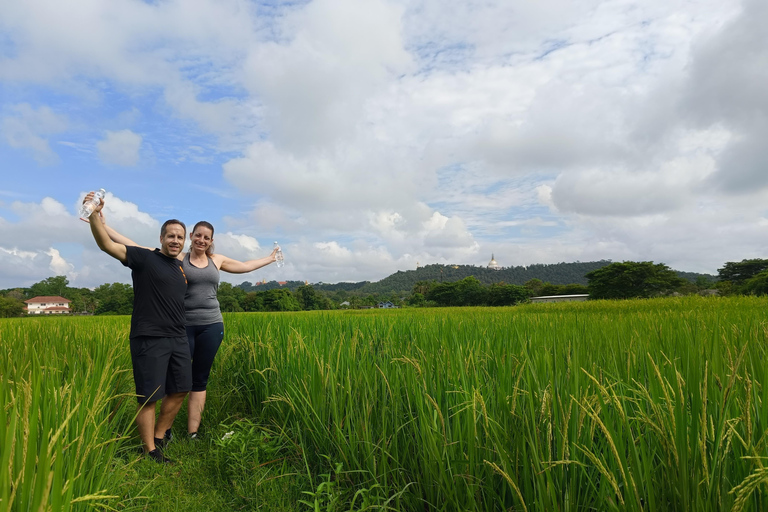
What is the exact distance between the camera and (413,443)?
2.46m

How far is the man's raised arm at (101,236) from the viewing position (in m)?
3.16

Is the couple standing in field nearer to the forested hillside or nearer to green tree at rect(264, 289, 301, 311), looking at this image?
green tree at rect(264, 289, 301, 311)

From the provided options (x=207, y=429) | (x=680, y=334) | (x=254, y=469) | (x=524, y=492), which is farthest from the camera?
(x=207, y=429)

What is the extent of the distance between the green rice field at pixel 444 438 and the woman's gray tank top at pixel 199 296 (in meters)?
0.82

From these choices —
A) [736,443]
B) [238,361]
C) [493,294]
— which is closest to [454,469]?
[736,443]

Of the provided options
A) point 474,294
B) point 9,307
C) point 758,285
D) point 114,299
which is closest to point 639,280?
point 758,285

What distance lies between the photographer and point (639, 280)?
183 ft

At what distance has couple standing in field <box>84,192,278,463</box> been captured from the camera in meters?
3.50

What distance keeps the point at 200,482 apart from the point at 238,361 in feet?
7.59

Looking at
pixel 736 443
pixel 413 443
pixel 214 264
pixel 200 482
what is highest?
pixel 214 264

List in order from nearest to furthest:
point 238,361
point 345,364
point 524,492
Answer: point 524,492, point 345,364, point 238,361

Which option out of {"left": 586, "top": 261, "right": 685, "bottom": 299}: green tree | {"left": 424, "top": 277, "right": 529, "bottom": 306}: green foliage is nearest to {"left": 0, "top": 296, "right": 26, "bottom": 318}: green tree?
{"left": 424, "top": 277, "right": 529, "bottom": 306}: green foliage

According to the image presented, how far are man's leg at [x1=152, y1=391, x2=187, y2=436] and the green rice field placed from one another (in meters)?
0.23

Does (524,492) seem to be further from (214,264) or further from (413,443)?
(214,264)
